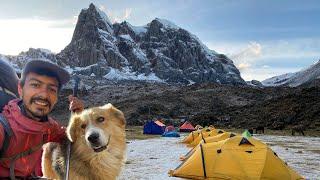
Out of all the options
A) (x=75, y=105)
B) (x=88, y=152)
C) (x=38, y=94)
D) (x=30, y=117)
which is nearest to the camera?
(x=30, y=117)

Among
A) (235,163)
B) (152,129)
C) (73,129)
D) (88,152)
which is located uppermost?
(73,129)

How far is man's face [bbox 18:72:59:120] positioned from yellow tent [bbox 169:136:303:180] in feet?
44.4

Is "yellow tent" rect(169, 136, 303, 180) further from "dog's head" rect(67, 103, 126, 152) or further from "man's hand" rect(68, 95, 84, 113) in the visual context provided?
"man's hand" rect(68, 95, 84, 113)

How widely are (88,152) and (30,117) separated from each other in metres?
1.17

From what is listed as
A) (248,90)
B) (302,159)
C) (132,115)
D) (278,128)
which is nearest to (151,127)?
(278,128)

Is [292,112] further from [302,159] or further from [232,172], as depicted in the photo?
[232,172]

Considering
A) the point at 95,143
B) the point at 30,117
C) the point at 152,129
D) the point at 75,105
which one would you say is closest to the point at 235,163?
the point at 75,105

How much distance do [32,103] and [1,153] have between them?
605 millimetres

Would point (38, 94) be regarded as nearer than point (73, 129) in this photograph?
Yes

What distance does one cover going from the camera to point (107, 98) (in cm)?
16412

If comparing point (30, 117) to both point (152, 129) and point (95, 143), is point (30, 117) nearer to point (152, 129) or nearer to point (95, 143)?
point (95, 143)

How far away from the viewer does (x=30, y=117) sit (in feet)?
15.6

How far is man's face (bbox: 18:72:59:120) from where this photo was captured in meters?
4.76

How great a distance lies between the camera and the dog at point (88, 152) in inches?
221
